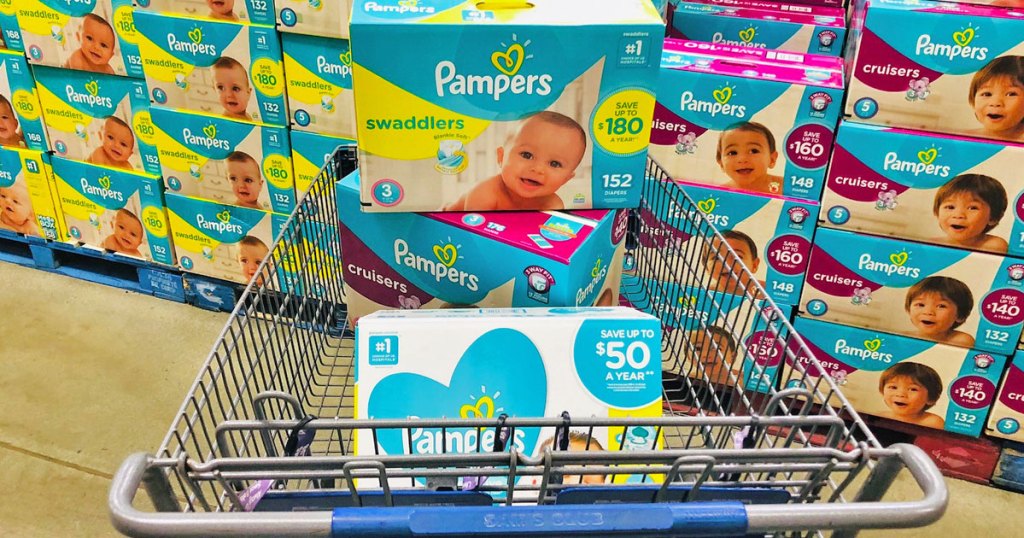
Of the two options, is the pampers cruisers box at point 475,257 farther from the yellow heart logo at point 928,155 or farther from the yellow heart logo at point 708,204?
the yellow heart logo at point 928,155

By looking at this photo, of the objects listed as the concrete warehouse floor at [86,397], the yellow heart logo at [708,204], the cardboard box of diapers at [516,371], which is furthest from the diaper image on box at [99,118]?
the cardboard box of diapers at [516,371]

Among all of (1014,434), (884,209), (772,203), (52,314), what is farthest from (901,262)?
(52,314)

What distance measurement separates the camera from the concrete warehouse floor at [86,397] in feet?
6.32

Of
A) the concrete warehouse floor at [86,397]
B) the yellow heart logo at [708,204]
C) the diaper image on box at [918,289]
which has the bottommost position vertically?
the concrete warehouse floor at [86,397]

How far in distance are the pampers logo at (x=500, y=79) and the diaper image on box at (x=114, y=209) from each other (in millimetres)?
1861

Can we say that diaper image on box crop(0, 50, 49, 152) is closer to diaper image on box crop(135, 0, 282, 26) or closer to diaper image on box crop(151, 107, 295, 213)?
diaper image on box crop(151, 107, 295, 213)

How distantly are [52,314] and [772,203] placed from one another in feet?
7.91

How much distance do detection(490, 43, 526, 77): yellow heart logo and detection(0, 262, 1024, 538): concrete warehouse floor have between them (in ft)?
4.76

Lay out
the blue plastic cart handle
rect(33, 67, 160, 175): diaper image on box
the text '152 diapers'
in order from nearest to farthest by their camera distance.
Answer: the blue plastic cart handle
the text '152 diapers'
rect(33, 67, 160, 175): diaper image on box

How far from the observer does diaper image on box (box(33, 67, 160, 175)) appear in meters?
2.43

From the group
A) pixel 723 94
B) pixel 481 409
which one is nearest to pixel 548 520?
pixel 481 409

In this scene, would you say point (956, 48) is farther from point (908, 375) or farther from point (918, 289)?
point (908, 375)

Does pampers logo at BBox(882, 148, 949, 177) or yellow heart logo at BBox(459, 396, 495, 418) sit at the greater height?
pampers logo at BBox(882, 148, 949, 177)

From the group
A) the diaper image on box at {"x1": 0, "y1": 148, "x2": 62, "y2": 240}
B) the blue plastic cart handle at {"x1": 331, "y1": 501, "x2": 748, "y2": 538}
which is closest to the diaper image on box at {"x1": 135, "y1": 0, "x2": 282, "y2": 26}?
the diaper image on box at {"x1": 0, "y1": 148, "x2": 62, "y2": 240}
